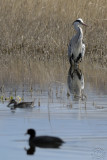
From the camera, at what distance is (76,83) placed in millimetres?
11836

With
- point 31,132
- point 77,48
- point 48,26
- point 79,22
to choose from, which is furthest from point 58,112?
point 48,26

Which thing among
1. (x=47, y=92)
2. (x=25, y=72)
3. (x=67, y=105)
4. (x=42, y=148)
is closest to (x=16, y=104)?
(x=67, y=105)

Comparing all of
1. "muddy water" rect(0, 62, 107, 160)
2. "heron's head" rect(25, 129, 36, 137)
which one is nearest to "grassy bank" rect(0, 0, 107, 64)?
"muddy water" rect(0, 62, 107, 160)

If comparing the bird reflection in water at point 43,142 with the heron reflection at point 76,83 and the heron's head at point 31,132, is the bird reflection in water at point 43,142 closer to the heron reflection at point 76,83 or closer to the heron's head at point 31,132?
the heron's head at point 31,132

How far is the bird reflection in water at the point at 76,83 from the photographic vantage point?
1018cm

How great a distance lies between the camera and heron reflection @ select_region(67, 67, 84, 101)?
10250mm

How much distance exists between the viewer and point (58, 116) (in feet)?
27.0

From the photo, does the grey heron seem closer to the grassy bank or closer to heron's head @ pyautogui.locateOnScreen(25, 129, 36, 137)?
the grassy bank

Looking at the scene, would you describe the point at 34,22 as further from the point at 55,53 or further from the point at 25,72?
the point at 25,72

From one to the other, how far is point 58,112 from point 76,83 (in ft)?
10.9

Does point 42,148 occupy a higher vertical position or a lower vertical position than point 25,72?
lower

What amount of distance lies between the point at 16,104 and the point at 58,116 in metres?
0.91

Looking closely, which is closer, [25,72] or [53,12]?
[25,72]

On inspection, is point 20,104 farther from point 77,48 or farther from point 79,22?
point 79,22
